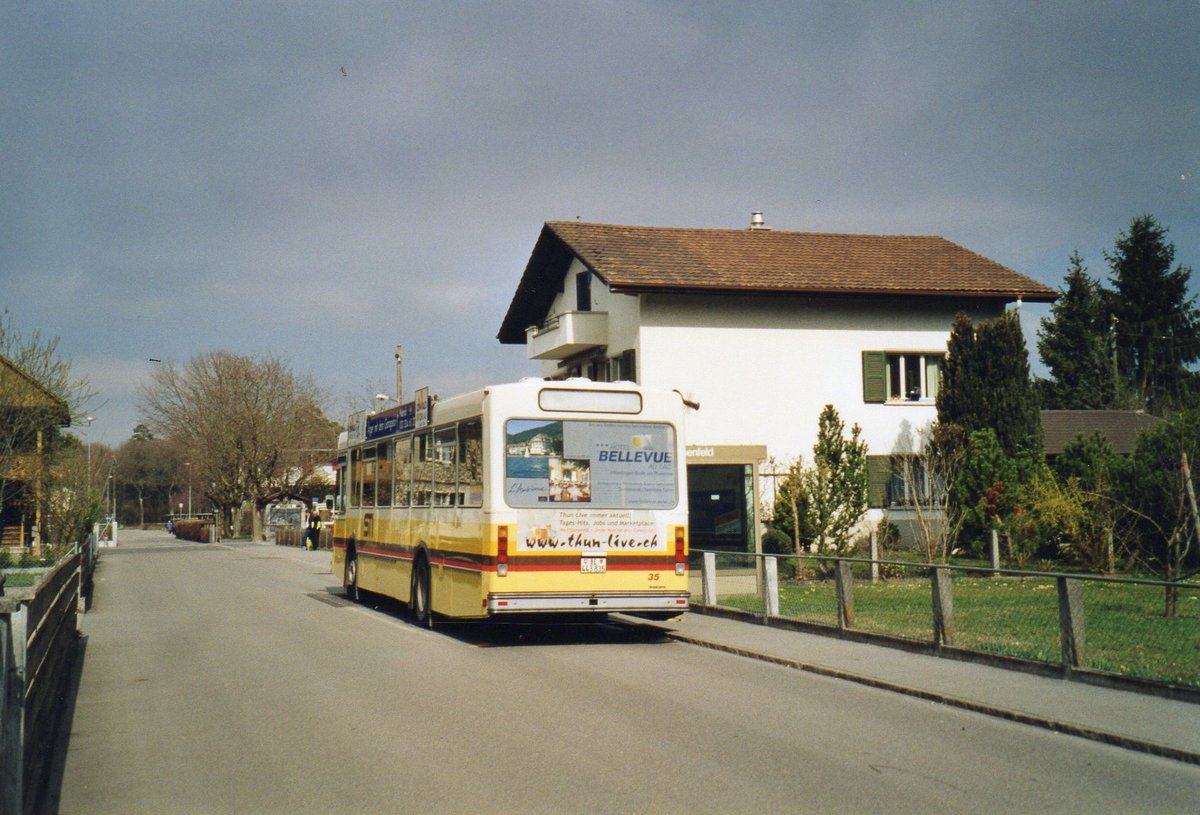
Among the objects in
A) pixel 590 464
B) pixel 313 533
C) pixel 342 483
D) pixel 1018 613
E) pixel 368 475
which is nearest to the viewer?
pixel 1018 613

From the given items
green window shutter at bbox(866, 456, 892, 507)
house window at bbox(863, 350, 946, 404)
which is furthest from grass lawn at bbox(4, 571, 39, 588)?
house window at bbox(863, 350, 946, 404)

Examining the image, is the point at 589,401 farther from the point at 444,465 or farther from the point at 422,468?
the point at 422,468

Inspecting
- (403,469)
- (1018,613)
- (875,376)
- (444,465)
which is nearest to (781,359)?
(875,376)

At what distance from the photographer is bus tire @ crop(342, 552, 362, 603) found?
21.3 metres

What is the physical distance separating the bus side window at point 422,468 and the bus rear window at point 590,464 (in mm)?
2690

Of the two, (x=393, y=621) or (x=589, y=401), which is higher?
(x=589, y=401)

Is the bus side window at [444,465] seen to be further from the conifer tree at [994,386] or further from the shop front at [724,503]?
the conifer tree at [994,386]

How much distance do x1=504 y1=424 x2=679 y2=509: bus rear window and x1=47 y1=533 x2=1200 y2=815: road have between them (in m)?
1.81

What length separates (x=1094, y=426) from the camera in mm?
42344

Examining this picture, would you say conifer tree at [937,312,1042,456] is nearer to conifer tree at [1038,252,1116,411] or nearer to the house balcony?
the house balcony

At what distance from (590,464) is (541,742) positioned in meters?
6.22

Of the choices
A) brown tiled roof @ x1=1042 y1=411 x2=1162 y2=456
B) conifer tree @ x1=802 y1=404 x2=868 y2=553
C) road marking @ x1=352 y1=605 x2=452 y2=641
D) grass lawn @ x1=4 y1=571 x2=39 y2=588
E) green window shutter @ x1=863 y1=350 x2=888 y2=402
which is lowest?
road marking @ x1=352 y1=605 x2=452 y2=641

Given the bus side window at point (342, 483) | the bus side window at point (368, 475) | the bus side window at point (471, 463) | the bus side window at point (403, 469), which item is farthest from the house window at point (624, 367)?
the bus side window at point (471, 463)

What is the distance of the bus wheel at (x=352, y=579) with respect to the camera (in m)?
21.2
